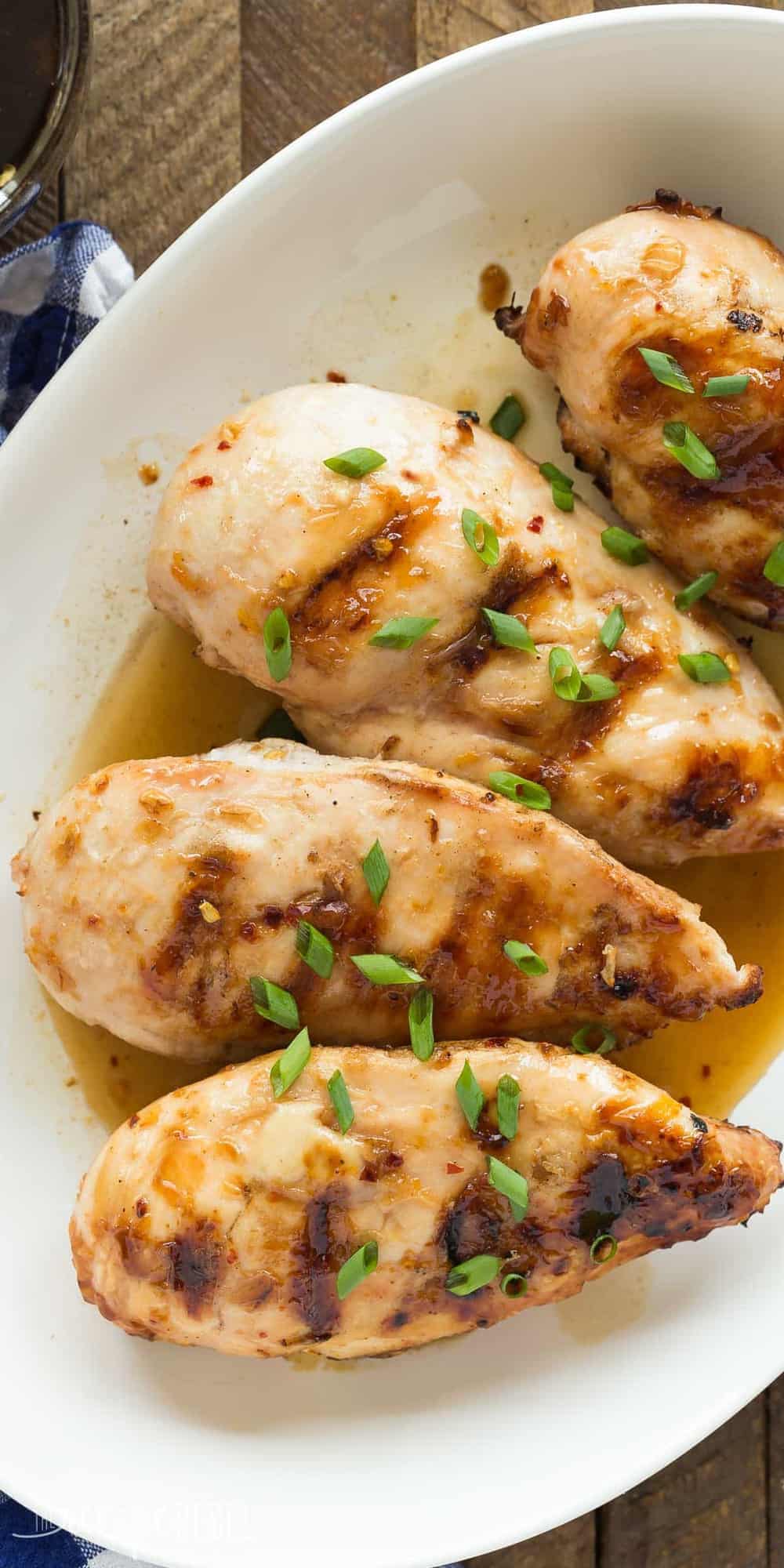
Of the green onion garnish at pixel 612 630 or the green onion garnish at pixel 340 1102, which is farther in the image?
the green onion garnish at pixel 612 630

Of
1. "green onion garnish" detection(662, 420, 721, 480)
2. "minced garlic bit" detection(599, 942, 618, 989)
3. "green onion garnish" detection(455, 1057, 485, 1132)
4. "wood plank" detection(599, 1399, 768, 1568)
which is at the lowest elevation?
"wood plank" detection(599, 1399, 768, 1568)

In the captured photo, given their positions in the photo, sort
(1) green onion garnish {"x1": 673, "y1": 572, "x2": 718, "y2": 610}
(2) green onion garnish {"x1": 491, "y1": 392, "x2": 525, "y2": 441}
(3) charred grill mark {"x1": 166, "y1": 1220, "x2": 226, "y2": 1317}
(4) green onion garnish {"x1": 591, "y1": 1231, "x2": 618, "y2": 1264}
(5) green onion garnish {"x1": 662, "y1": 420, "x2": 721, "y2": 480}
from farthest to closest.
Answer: (2) green onion garnish {"x1": 491, "y1": 392, "x2": 525, "y2": 441} < (1) green onion garnish {"x1": 673, "y1": 572, "x2": 718, "y2": 610} < (5) green onion garnish {"x1": 662, "y1": 420, "x2": 721, "y2": 480} < (4) green onion garnish {"x1": 591, "y1": 1231, "x2": 618, "y2": 1264} < (3) charred grill mark {"x1": 166, "y1": 1220, "x2": 226, "y2": 1317}

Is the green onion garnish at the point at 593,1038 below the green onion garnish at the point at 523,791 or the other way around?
below

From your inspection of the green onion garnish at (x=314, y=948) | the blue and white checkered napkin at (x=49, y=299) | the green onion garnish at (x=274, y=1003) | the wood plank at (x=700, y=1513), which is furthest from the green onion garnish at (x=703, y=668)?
the wood plank at (x=700, y=1513)

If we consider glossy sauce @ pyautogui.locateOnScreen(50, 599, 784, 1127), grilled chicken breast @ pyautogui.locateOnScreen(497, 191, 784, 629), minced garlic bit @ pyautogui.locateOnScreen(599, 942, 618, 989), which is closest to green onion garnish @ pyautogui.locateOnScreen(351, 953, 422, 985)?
minced garlic bit @ pyautogui.locateOnScreen(599, 942, 618, 989)

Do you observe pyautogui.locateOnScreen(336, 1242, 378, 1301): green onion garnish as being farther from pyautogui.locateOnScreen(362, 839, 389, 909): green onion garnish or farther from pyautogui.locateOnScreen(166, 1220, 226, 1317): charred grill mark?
pyautogui.locateOnScreen(362, 839, 389, 909): green onion garnish

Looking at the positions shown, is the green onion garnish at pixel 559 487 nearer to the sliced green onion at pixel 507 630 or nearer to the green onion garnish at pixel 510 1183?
the sliced green onion at pixel 507 630
